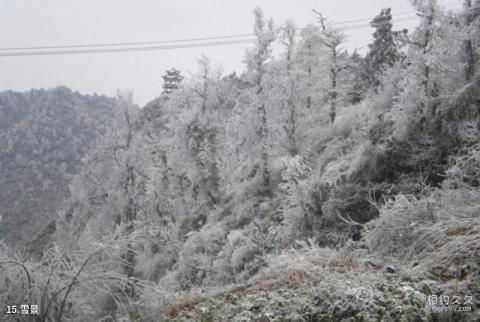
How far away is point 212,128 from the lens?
27.9 metres

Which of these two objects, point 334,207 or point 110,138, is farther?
point 110,138

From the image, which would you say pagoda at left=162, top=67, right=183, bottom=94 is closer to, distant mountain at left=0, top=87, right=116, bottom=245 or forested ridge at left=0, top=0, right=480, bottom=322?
distant mountain at left=0, top=87, right=116, bottom=245

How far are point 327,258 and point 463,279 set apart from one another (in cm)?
165

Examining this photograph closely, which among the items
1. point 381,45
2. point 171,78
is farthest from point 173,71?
point 381,45

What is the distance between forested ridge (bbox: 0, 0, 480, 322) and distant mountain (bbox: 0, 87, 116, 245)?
2173 inches

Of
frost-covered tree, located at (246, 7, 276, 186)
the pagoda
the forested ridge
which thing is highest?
the pagoda

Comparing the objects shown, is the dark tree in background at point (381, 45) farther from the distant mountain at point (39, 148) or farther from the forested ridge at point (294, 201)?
the distant mountain at point (39, 148)

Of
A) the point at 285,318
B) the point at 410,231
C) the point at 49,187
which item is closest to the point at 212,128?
the point at 410,231

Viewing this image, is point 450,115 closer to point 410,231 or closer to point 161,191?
point 410,231

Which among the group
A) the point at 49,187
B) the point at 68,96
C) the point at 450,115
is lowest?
the point at 49,187

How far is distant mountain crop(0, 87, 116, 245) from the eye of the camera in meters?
86.6

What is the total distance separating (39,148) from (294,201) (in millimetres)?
105816

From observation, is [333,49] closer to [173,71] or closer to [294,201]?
[294,201]

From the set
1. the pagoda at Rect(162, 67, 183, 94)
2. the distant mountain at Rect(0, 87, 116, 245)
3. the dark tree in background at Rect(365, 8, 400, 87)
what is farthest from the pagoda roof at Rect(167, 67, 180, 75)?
the dark tree in background at Rect(365, 8, 400, 87)
